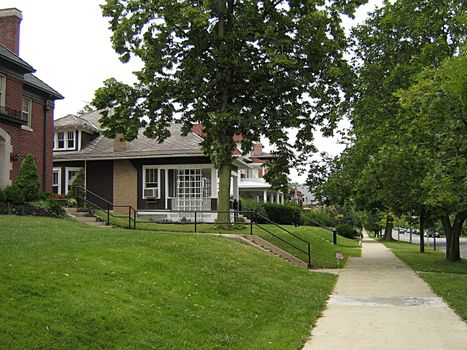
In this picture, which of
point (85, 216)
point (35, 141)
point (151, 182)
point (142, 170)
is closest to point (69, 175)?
point (142, 170)

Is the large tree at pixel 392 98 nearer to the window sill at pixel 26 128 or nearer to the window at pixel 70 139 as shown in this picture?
the window sill at pixel 26 128

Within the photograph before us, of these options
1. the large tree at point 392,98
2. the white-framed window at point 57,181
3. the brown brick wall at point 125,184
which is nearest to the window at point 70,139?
the white-framed window at point 57,181

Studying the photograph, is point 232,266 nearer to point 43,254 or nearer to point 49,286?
point 43,254

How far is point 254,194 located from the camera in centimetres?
5050

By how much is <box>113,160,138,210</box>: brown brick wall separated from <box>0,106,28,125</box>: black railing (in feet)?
24.1

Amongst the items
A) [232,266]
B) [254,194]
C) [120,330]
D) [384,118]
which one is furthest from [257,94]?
[254,194]

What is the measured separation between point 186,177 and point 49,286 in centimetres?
2188

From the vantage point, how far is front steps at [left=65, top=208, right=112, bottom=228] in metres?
21.4

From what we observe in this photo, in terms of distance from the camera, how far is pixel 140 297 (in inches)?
335

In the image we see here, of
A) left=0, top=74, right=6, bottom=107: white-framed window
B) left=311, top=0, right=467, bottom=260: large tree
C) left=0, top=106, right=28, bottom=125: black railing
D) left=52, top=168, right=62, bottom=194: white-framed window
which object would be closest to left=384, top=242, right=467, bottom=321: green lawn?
left=311, top=0, right=467, bottom=260: large tree

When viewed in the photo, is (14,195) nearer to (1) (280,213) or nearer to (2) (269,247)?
(2) (269,247)

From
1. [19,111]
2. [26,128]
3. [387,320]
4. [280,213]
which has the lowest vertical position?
[387,320]

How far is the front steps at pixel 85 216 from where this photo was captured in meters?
21.4

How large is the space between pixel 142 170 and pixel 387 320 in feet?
72.4
